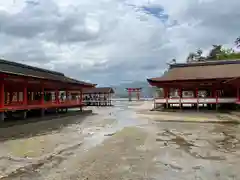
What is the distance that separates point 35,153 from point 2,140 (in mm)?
3381

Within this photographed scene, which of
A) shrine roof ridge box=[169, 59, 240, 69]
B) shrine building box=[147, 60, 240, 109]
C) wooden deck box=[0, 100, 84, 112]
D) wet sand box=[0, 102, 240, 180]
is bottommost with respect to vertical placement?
wet sand box=[0, 102, 240, 180]

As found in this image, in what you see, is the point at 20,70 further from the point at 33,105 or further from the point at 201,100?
the point at 201,100

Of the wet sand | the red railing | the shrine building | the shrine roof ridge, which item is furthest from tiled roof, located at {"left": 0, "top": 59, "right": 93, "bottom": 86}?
the shrine roof ridge

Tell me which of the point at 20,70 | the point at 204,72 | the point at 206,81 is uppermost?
the point at 204,72

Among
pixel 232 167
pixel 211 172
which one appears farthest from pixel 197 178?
pixel 232 167

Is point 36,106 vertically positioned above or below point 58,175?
above

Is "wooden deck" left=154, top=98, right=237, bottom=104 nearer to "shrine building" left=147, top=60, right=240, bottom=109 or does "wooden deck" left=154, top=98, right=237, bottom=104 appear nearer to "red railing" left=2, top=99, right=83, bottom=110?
"shrine building" left=147, top=60, right=240, bottom=109

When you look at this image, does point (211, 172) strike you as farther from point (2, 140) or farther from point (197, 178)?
point (2, 140)

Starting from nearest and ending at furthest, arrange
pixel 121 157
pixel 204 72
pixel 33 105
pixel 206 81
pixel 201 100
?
pixel 121 157 → pixel 33 105 → pixel 206 81 → pixel 201 100 → pixel 204 72

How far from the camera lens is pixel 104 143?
11039mm

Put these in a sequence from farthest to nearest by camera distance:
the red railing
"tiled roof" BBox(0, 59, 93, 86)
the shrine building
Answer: the shrine building < the red railing < "tiled roof" BBox(0, 59, 93, 86)

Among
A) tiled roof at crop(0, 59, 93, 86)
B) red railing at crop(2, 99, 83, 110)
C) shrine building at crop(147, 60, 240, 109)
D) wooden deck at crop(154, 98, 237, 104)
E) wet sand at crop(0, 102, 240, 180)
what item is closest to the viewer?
wet sand at crop(0, 102, 240, 180)

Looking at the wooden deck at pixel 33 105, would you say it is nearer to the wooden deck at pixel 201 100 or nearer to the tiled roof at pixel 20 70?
the tiled roof at pixel 20 70

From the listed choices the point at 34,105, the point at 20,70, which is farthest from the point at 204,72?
the point at 20,70
